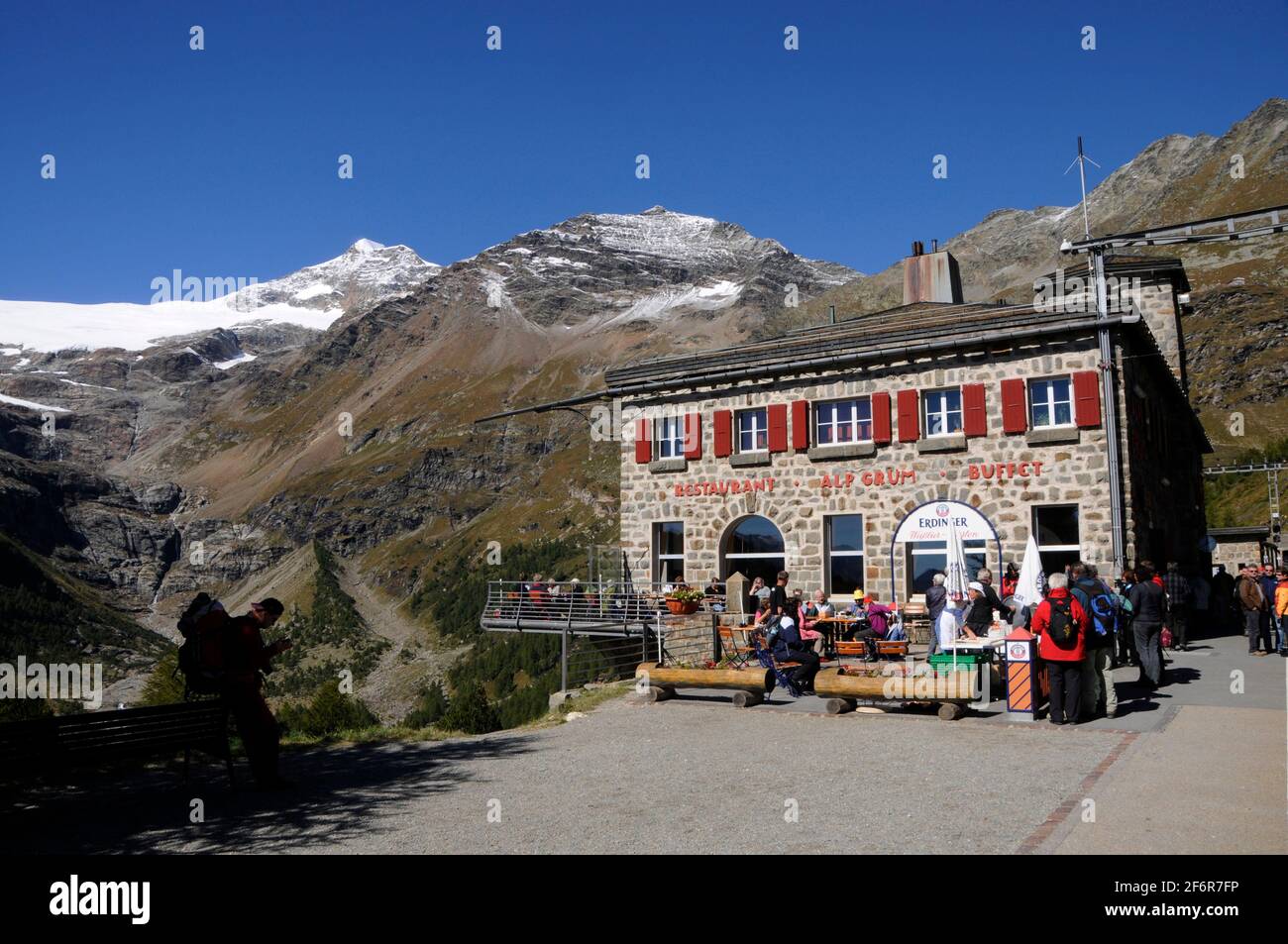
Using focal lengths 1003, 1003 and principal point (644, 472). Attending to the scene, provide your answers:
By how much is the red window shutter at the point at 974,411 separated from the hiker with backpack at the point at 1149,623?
6.56 m

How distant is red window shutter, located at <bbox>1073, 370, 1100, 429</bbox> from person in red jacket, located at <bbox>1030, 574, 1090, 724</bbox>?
8661 mm

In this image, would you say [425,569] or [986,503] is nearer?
[986,503]

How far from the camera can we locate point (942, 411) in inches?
815

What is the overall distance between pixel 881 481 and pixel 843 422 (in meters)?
1.66

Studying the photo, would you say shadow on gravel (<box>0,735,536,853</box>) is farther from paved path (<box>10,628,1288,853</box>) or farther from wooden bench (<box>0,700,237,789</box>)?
wooden bench (<box>0,700,237,789</box>)

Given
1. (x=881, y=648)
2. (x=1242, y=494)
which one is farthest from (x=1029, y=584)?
(x=1242, y=494)

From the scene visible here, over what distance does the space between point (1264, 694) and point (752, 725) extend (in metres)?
6.72

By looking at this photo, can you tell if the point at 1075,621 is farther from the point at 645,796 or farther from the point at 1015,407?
the point at 1015,407

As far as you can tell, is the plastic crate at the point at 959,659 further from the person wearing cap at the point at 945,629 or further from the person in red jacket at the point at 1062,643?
the person in red jacket at the point at 1062,643

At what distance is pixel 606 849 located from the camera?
664cm

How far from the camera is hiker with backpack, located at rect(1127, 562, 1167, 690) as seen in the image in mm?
13273
